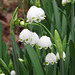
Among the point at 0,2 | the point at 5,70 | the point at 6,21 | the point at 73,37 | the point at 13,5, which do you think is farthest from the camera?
the point at 0,2

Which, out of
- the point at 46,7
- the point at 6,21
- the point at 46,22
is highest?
the point at 46,7

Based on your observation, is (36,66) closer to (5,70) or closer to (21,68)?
(21,68)

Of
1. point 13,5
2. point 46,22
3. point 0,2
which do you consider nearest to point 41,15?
point 46,22

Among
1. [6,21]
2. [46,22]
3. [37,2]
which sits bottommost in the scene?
[6,21]

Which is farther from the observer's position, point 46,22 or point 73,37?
point 46,22

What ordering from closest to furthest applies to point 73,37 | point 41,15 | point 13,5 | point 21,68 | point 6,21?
point 41,15 → point 21,68 → point 73,37 → point 6,21 → point 13,5

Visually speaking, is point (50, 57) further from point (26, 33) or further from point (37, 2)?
point (37, 2)

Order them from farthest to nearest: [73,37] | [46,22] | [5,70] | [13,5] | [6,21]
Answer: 1. [13,5]
2. [6,21]
3. [46,22]
4. [73,37]
5. [5,70]

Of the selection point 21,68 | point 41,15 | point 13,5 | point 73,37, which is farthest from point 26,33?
point 13,5

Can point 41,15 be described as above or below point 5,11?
above
